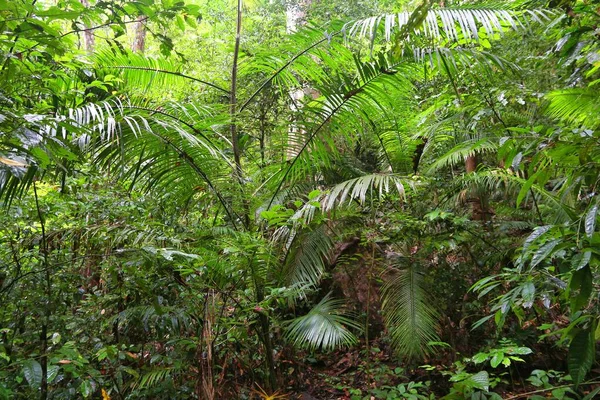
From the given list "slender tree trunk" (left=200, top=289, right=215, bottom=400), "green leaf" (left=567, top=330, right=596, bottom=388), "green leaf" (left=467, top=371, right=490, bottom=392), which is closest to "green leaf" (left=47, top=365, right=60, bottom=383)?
"slender tree trunk" (left=200, top=289, right=215, bottom=400)

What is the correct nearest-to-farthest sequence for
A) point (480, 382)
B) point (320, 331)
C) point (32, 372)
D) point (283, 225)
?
point (32, 372)
point (480, 382)
point (283, 225)
point (320, 331)

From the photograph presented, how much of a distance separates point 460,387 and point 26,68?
2205 mm

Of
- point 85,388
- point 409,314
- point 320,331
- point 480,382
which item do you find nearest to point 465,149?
point 409,314

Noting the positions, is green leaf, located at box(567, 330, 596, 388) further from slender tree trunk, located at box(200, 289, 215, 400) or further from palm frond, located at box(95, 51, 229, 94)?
palm frond, located at box(95, 51, 229, 94)

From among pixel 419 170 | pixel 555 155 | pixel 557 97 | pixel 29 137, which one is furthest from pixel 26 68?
pixel 419 170

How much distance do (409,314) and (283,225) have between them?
4.44ft

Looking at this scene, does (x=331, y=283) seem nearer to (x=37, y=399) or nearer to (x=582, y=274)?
(x=37, y=399)

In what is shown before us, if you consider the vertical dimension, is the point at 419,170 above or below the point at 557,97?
below

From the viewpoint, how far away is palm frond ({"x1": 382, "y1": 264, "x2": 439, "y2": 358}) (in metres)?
3.31

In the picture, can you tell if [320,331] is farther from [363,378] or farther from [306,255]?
[363,378]

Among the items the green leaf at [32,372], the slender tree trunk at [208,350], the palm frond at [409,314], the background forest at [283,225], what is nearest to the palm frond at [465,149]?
the background forest at [283,225]

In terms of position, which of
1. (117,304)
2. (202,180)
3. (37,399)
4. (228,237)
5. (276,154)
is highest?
(276,154)

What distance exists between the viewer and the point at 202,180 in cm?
339

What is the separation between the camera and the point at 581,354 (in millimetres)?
1254
